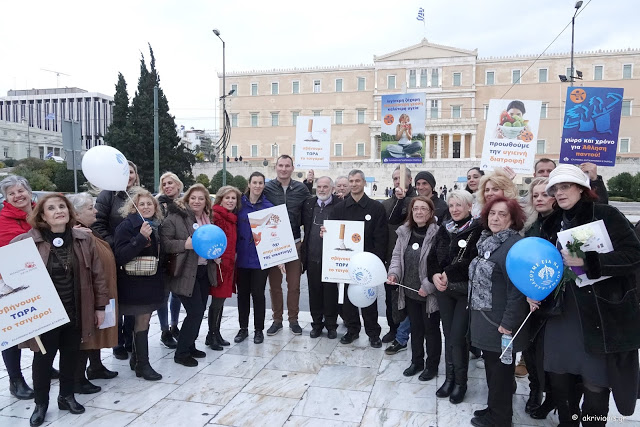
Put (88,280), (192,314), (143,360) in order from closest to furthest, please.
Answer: (88,280) → (143,360) → (192,314)

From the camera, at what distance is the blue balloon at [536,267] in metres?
3.05

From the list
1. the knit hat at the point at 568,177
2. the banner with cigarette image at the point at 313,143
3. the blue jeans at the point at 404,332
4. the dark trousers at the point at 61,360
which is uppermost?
the banner with cigarette image at the point at 313,143

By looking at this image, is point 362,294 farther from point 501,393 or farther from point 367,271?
point 501,393

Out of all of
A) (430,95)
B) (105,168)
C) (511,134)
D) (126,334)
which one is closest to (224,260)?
(126,334)

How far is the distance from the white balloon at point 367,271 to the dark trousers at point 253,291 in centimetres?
141

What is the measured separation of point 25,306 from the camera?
357 centimetres

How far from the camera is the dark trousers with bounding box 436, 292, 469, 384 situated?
4.12m

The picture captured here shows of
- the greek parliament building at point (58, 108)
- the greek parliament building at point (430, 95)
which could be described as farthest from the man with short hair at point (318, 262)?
the greek parliament building at point (58, 108)

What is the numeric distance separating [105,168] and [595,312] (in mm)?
4548

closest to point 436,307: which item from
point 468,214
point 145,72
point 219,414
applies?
point 468,214

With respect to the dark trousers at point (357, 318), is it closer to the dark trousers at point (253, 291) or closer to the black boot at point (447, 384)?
the dark trousers at point (253, 291)

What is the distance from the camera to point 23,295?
3.58 m

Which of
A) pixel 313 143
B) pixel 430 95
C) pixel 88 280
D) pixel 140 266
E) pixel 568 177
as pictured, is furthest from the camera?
pixel 430 95

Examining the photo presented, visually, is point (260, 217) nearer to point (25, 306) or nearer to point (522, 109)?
point (25, 306)
